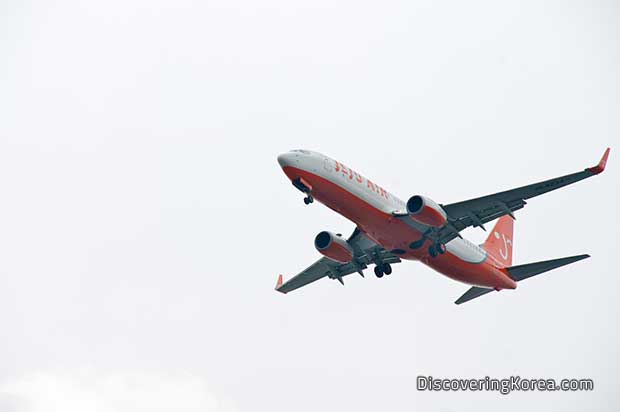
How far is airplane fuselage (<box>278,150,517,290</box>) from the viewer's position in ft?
138

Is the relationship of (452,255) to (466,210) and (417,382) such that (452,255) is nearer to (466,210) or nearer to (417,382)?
(466,210)

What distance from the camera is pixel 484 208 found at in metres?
44.7

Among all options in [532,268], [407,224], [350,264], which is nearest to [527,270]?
[532,268]

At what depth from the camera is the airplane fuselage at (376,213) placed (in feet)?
138

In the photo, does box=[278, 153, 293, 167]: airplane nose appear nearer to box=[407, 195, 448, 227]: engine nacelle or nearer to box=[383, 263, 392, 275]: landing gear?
box=[407, 195, 448, 227]: engine nacelle

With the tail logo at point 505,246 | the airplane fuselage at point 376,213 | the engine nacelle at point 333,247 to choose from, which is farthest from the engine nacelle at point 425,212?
the tail logo at point 505,246

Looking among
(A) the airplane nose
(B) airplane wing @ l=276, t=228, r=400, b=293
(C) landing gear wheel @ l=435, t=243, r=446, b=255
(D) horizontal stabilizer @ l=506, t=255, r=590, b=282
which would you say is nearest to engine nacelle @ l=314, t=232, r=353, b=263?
(B) airplane wing @ l=276, t=228, r=400, b=293

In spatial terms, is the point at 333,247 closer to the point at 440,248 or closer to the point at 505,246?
the point at 440,248

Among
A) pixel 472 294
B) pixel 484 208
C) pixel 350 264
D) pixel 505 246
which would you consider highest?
pixel 505 246

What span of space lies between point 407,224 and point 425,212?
7.38 feet

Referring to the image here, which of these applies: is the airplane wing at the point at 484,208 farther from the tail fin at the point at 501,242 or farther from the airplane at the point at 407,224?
the tail fin at the point at 501,242

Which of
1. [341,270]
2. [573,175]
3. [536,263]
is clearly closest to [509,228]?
[536,263]

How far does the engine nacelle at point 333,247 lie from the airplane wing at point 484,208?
5.49m

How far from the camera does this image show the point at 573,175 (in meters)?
40.7
